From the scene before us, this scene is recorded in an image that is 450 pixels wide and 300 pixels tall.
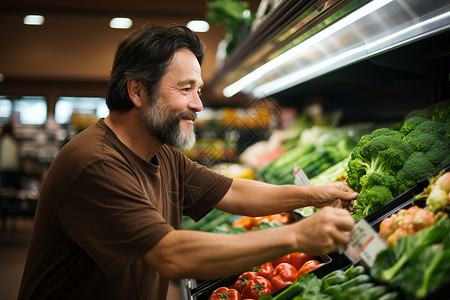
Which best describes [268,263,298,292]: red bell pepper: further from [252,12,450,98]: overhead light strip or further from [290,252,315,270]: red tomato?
[252,12,450,98]: overhead light strip

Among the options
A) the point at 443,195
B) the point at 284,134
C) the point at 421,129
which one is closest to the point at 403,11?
the point at 421,129

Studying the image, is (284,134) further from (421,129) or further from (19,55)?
(19,55)

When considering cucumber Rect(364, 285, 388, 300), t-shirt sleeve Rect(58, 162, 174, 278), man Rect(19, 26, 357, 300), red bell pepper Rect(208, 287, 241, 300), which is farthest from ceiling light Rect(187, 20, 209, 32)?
cucumber Rect(364, 285, 388, 300)

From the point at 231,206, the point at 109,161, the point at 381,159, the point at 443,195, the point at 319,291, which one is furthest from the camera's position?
the point at 231,206

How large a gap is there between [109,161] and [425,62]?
5.54ft

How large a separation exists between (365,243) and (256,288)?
31.8 inches

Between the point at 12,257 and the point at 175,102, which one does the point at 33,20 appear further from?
the point at 175,102

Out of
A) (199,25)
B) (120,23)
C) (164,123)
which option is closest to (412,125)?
(164,123)

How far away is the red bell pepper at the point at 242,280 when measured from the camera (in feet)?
6.61

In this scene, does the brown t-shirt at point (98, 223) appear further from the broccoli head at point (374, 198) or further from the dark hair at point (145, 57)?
the broccoli head at point (374, 198)

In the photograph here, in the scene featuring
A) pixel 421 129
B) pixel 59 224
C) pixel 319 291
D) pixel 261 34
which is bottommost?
pixel 319 291

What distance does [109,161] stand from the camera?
149cm

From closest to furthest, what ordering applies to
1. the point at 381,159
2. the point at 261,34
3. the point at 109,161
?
the point at 109,161 < the point at 381,159 < the point at 261,34

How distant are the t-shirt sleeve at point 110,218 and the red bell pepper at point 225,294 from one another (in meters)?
0.67
